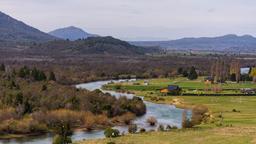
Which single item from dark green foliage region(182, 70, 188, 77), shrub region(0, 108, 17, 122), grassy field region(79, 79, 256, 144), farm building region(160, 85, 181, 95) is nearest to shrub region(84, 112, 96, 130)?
shrub region(0, 108, 17, 122)

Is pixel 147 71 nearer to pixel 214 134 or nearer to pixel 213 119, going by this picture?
pixel 213 119

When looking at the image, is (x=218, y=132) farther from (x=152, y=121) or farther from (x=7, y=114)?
(x=7, y=114)

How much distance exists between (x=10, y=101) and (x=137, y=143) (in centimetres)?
3622

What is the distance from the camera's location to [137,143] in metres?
50.8

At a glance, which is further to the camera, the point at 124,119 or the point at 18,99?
the point at 18,99

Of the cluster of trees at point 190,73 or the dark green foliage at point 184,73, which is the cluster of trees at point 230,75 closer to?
the cluster of trees at point 190,73

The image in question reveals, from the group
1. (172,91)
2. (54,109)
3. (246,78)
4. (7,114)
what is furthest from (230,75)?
(7,114)

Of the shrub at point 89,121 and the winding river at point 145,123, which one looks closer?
the winding river at point 145,123

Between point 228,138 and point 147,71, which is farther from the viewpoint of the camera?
point 147,71

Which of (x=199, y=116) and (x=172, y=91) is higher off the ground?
(x=199, y=116)

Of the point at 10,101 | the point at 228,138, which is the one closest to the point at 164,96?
the point at 10,101

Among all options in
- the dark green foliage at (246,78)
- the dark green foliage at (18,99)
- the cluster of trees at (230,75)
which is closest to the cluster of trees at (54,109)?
the dark green foliage at (18,99)

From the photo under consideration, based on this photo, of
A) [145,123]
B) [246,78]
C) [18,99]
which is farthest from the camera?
[246,78]

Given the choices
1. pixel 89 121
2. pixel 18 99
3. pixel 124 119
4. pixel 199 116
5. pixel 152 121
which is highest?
pixel 18 99
